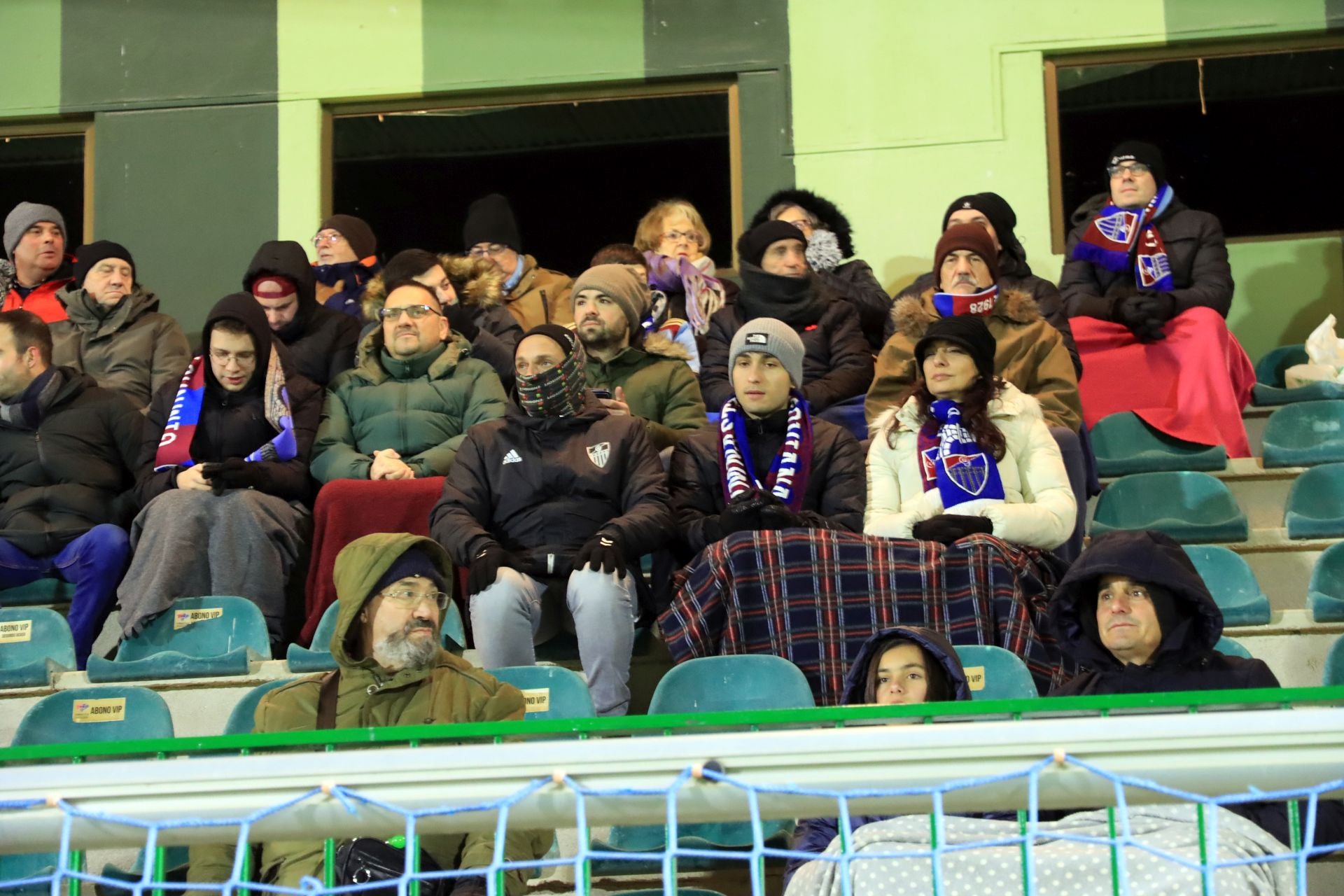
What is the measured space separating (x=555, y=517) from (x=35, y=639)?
1518 millimetres

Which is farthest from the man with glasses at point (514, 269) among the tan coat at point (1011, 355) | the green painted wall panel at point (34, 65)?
the green painted wall panel at point (34, 65)

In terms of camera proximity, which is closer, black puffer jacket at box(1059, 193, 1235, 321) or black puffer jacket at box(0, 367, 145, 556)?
black puffer jacket at box(0, 367, 145, 556)

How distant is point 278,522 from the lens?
5438 mm

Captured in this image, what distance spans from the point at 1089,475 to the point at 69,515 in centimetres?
316

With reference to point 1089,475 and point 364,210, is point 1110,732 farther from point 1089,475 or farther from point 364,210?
point 364,210

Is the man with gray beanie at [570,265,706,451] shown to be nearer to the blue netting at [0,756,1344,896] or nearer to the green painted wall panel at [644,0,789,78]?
the green painted wall panel at [644,0,789,78]

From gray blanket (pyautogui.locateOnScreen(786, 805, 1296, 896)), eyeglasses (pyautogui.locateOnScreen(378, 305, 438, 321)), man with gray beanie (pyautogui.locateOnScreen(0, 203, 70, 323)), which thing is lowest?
gray blanket (pyautogui.locateOnScreen(786, 805, 1296, 896))

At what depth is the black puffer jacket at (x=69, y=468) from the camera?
18.4ft

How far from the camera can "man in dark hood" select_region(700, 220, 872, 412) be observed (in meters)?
6.25

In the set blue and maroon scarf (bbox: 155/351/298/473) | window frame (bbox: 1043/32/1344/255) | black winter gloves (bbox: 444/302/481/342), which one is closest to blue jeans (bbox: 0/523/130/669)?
blue and maroon scarf (bbox: 155/351/298/473)

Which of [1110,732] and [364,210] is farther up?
[364,210]

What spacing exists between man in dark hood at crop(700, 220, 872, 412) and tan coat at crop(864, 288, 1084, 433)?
0.86 feet

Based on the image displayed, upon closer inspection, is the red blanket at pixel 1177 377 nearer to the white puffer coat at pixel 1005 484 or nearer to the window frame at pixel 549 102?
the white puffer coat at pixel 1005 484

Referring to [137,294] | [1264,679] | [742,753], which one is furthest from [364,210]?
[742,753]
